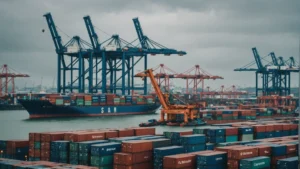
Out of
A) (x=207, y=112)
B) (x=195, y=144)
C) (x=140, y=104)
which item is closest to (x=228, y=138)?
(x=195, y=144)

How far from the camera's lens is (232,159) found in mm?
23078

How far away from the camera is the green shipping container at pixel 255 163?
22.1 m

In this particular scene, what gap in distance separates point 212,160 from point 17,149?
1329 cm

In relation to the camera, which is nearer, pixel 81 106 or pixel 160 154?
pixel 160 154

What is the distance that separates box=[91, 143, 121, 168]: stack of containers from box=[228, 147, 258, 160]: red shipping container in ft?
20.3

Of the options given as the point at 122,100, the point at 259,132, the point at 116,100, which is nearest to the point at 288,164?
the point at 259,132

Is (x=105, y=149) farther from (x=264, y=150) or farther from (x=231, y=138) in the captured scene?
(x=231, y=138)

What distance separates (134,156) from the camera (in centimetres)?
2411

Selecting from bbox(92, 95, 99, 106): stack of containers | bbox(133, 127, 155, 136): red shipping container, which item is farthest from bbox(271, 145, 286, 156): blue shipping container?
bbox(92, 95, 99, 106): stack of containers

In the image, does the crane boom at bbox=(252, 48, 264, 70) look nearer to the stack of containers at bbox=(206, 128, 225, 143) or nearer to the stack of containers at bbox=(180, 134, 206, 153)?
the stack of containers at bbox=(206, 128, 225, 143)

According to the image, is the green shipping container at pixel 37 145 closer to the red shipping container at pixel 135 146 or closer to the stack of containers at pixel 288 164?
the red shipping container at pixel 135 146

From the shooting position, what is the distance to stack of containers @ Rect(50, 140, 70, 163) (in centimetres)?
2631

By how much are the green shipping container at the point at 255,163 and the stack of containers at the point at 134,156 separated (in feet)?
16.9

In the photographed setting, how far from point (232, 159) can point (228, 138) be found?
1009 centimetres
